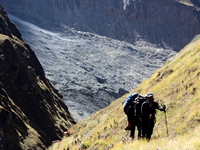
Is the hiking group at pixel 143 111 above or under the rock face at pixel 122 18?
above

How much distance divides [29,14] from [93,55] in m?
61.2

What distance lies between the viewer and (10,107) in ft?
114

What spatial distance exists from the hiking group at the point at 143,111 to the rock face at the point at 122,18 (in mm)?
174088

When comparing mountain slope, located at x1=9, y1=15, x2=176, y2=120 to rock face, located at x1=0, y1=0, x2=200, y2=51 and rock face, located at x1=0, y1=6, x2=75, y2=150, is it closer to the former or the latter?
rock face, located at x1=0, y1=0, x2=200, y2=51

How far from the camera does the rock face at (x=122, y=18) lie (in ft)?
607

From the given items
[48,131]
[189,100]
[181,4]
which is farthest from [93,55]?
[189,100]

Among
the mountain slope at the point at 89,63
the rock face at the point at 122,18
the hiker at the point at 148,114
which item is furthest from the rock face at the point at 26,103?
the rock face at the point at 122,18

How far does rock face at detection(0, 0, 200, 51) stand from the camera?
7279 inches

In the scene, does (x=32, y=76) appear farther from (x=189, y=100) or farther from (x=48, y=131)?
(x=189, y=100)

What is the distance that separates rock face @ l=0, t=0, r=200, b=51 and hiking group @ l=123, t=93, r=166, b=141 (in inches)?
6854

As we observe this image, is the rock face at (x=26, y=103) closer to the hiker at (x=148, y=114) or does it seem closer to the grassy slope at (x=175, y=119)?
the grassy slope at (x=175, y=119)

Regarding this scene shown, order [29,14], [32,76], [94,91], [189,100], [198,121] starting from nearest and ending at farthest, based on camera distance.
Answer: [198,121]
[189,100]
[32,76]
[94,91]
[29,14]

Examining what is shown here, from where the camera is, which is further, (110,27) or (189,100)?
(110,27)

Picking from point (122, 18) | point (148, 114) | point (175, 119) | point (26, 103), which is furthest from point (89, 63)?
point (148, 114)
